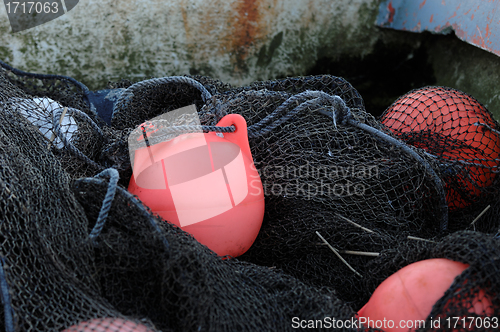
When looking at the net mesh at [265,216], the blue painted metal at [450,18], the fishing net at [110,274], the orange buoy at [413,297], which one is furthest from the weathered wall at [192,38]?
the orange buoy at [413,297]

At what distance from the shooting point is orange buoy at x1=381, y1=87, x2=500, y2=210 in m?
1.54

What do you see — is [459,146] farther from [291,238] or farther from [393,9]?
[393,9]

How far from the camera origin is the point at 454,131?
5.38 ft

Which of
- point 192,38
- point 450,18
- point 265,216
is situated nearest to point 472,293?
point 265,216

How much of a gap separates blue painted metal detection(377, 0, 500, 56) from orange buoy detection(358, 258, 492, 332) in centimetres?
152

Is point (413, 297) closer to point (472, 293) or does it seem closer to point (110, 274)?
point (472, 293)

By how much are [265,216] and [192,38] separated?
155 centimetres

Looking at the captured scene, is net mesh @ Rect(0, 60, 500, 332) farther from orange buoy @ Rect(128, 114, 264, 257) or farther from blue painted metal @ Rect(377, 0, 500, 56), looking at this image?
blue painted metal @ Rect(377, 0, 500, 56)

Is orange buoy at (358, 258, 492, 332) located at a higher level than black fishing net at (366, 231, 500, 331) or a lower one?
lower

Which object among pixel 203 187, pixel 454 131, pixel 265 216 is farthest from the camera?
pixel 454 131

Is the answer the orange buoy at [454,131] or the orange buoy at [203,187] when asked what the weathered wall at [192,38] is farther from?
the orange buoy at [203,187]

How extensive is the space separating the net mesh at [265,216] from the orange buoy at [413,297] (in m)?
0.04

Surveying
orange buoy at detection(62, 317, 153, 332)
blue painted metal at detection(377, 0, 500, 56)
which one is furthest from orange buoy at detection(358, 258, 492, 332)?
blue painted metal at detection(377, 0, 500, 56)

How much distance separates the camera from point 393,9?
275 cm
